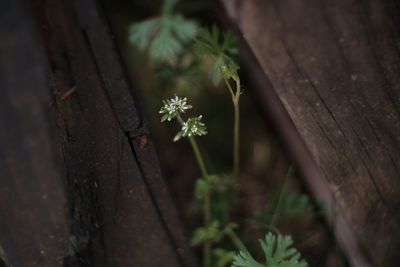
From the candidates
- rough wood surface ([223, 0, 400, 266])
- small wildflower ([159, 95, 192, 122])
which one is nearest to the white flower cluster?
small wildflower ([159, 95, 192, 122])

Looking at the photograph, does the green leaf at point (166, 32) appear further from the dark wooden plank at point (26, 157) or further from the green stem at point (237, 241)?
the green stem at point (237, 241)

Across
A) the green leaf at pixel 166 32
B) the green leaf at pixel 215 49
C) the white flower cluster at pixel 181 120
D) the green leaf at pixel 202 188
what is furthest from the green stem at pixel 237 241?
the green leaf at pixel 166 32

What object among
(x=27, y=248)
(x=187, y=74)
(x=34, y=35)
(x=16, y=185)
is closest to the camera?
(x=34, y=35)

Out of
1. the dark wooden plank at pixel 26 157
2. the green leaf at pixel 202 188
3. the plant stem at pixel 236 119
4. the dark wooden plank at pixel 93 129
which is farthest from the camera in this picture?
the green leaf at pixel 202 188

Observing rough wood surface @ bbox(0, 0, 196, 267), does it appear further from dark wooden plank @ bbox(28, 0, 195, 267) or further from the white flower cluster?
the white flower cluster

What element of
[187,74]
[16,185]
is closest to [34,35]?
[16,185]

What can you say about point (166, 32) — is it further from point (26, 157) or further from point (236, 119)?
point (26, 157)

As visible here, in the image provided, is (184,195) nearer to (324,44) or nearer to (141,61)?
(141,61)
